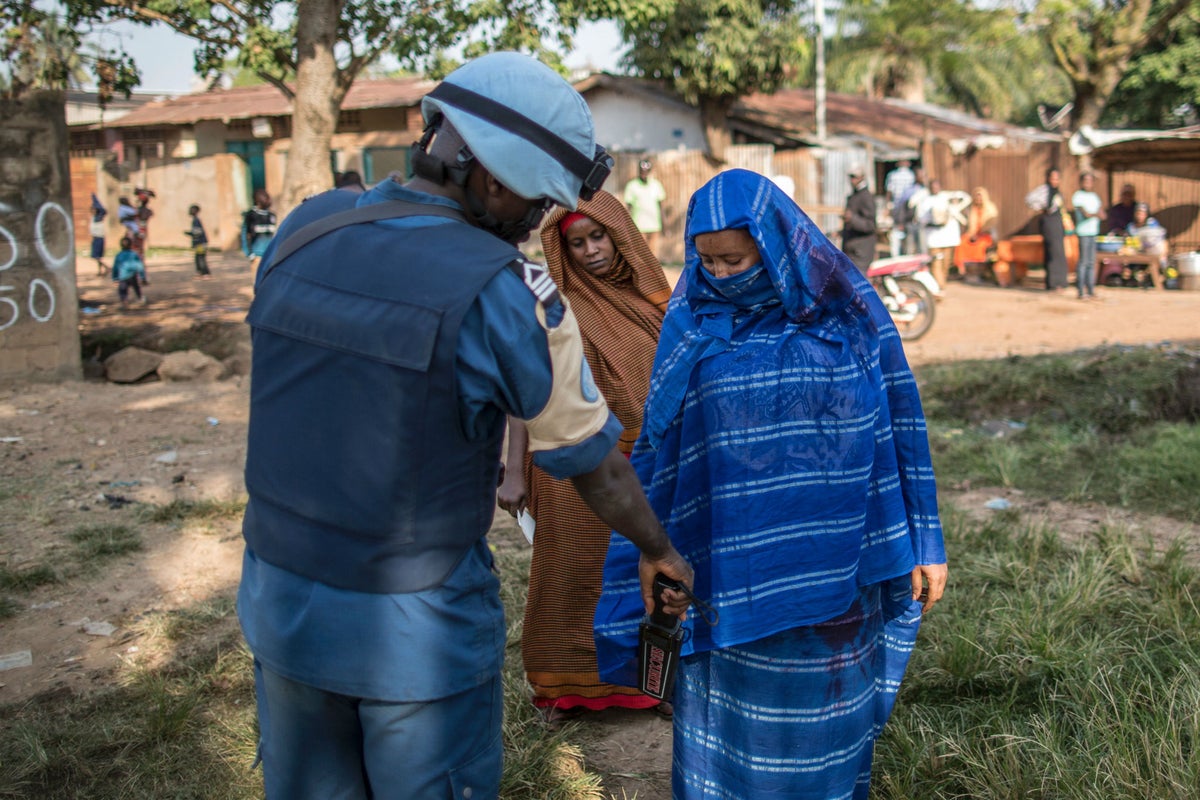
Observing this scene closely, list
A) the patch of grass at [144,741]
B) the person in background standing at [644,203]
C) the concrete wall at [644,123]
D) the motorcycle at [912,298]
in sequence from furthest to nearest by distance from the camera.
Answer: the concrete wall at [644,123], the person in background standing at [644,203], the motorcycle at [912,298], the patch of grass at [144,741]

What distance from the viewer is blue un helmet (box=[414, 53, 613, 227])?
1697mm

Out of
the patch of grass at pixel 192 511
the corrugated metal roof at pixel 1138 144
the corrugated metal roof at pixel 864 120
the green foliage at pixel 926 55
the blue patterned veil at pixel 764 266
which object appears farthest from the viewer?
the green foliage at pixel 926 55

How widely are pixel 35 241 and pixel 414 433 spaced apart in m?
7.69

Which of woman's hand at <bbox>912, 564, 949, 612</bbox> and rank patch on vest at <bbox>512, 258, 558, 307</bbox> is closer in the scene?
rank patch on vest at <bbox>512, 258, 558, 307</bbox>

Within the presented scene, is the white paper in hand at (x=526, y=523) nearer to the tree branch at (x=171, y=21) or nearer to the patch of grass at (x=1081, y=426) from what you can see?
the patch of grass at (x=1081, y=426)

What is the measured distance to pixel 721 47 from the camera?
18547mm

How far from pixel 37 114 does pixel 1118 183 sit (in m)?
14.9

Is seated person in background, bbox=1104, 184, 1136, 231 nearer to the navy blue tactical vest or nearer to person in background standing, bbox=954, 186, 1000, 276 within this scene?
person in background standing, bbox=954, 186, 1000, 276

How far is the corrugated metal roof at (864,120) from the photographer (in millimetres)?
21781

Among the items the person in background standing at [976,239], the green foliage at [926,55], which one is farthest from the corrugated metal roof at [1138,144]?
the green foliage at [926,55]

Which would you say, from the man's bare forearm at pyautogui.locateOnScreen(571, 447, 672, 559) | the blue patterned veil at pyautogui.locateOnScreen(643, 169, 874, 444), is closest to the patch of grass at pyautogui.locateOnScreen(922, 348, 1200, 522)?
the blue patterned veil at pyautogui.locateOnScreen(643, 169, 874, 444)

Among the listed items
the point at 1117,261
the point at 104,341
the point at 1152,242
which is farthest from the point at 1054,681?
the point at 1152,242

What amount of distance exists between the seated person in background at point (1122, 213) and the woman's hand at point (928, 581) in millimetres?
14572

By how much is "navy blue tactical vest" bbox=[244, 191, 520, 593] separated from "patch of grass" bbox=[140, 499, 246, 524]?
146 inches
